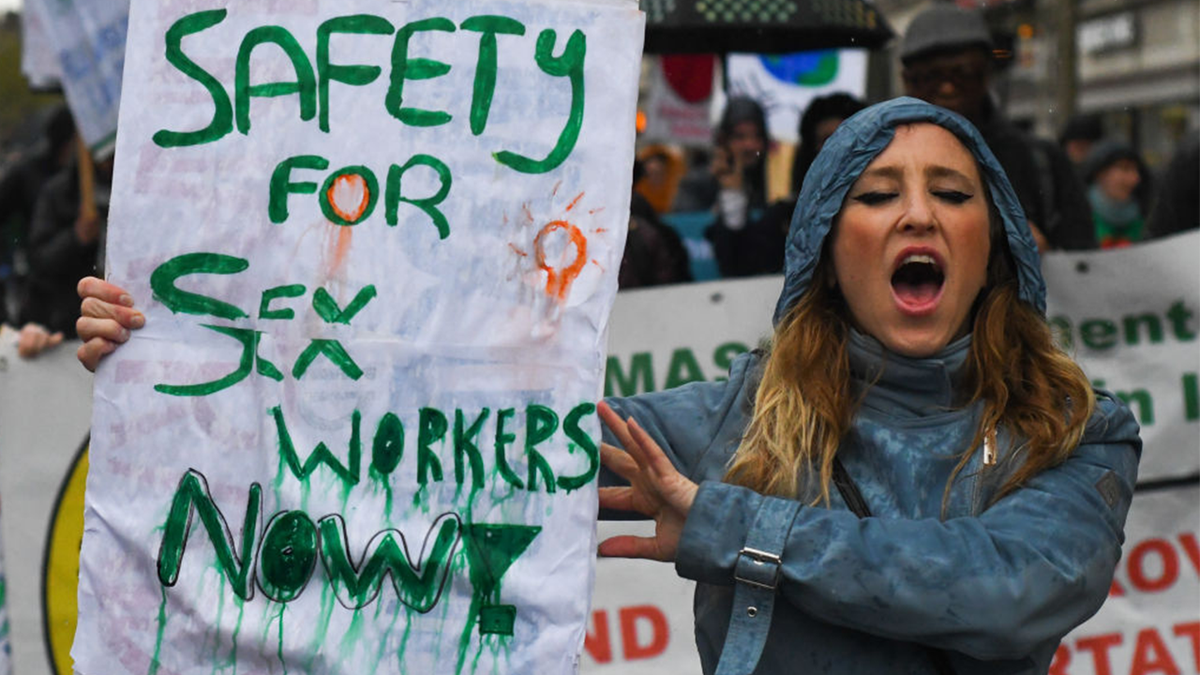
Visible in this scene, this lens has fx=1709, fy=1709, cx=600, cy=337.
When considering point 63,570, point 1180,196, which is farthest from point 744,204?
point 63,570

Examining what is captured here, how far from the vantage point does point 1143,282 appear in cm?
451

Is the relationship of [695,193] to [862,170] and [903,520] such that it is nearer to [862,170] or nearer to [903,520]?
[862,170]

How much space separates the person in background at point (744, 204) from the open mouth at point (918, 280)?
10.8 ft

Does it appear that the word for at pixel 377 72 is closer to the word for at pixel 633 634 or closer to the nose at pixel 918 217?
the nose at pixel 918 217

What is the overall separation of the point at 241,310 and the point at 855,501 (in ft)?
2.83

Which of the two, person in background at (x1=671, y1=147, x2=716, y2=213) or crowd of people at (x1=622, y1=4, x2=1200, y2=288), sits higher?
crowd of people at (x1=622, y1=4, x2=1200, y2=288)

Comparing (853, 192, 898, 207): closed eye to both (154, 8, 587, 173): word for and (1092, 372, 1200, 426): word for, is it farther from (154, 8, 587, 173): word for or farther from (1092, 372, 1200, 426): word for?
(1092, 372, 1200, 426): word for

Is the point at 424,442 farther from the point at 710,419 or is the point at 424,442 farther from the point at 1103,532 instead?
the point at 1103,532

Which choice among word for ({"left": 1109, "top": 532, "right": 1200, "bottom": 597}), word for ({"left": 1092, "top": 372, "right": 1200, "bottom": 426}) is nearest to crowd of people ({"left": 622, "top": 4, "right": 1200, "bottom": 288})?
word for ({"left": 1092, "top": 372, "right": 1200, "bottom": 426})

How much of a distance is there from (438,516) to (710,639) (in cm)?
39

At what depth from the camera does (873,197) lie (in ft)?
7.28

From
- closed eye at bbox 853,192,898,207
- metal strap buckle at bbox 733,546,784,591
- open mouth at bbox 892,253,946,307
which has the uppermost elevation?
closed eye at bbox 853,192,898,207

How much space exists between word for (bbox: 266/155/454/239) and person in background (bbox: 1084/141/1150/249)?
606 cm

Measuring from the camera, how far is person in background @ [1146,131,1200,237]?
578 cm
